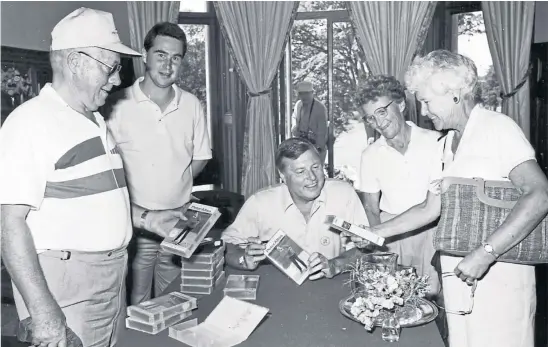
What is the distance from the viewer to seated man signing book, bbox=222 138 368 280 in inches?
122

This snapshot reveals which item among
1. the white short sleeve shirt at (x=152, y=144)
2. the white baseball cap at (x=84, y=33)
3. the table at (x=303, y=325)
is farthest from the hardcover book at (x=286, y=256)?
the white short sleeve shirt at (x=152, y=144)

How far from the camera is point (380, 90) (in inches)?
141

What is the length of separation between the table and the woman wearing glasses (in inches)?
11.2

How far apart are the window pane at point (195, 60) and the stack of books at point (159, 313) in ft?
13.7

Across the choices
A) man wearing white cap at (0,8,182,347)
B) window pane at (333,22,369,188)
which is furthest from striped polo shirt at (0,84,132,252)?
window pane at (333,22,369,188)

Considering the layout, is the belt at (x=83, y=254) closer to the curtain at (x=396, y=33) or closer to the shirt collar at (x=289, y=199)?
the shirt collar at (x=289, y=199)

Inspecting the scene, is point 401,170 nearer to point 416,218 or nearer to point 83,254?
point 416,218

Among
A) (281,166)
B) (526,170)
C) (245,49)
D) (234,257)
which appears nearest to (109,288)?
(234,257)

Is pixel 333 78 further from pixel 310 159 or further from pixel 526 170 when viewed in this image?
pixel 526 170

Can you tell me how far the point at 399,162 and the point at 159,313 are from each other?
205 cm

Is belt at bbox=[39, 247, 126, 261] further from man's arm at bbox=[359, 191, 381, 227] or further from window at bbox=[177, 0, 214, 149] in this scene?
window at bbox=[177, 0, 214, 149]

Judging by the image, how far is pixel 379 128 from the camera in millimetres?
3619

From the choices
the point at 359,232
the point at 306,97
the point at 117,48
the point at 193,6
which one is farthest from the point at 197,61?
the point at 359,232

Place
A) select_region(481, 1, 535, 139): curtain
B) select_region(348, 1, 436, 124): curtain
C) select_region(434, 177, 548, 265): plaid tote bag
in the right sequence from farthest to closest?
select_region(348, 1, 436, 124): curtain, select_region(481, 1, 535, 139): curtain, select_region(434, 177, 548, 265): plaid tote bag
